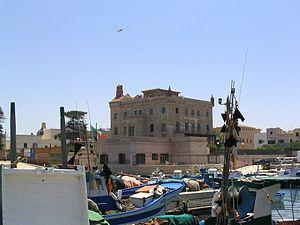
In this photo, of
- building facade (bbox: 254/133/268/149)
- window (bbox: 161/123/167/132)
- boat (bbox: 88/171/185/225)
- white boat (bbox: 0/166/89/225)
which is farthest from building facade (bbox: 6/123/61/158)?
white boat (bbox: 0/166/89/225)

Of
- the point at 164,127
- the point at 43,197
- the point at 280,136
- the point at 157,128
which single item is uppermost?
the point at 164,127

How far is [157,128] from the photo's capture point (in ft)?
320

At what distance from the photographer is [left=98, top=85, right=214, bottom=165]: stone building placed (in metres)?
81.3

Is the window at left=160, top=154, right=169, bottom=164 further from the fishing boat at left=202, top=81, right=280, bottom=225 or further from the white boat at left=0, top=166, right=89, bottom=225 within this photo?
the white boat at left=0, top=166, right=89, bottom=225

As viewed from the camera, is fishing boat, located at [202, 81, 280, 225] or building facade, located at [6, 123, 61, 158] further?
building facade, located at [6, 123, 61, 158]

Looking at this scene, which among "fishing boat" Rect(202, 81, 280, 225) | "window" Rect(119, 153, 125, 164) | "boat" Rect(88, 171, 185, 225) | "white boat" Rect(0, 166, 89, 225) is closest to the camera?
"white boat" Rect(0, 166, 89, 225)

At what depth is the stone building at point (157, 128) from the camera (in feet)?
267

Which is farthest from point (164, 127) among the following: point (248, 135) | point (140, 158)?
point (248, 135)

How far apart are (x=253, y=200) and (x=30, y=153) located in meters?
57.7

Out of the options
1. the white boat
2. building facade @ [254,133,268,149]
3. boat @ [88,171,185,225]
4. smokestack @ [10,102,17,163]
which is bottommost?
boat @ [88,171,185,225]

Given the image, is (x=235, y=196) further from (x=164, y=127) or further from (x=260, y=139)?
Result: (x=260, y=139)

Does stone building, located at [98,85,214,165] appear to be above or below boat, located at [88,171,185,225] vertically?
above

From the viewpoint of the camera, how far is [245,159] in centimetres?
9300

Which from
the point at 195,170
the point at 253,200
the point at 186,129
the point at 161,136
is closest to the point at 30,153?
the point at 195,170
